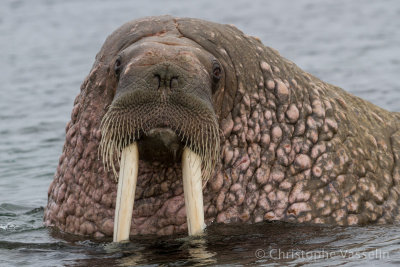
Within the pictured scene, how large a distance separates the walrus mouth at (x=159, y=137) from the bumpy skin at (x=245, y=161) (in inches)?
18.6

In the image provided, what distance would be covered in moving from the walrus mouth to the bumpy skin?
0.47 m

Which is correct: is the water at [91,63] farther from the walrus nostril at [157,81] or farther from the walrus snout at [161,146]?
the walrus nostril at [157,81]

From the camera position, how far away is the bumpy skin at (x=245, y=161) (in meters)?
8.08

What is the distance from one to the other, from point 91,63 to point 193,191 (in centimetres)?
1257

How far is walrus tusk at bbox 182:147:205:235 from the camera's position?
24.5 ft

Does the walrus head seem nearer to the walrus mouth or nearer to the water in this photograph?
the walrus mouth

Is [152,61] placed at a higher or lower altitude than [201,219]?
higher

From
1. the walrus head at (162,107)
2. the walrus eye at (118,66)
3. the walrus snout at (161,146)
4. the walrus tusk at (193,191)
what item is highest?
the walrus eye at (118,66)

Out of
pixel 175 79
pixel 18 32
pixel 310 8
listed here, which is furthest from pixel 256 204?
pixel 310 8

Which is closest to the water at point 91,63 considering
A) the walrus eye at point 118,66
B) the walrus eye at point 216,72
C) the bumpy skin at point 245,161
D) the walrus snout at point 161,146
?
the bumpy skin at point 245,161

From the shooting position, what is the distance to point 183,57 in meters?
7.58

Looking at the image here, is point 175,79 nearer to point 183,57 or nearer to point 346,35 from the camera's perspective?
point 183,57

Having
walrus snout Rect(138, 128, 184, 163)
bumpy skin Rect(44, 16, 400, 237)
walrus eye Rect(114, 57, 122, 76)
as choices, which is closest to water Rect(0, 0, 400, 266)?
bumpy skin Rect(44, 16, 400, 237)

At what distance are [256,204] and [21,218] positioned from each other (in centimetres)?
280
